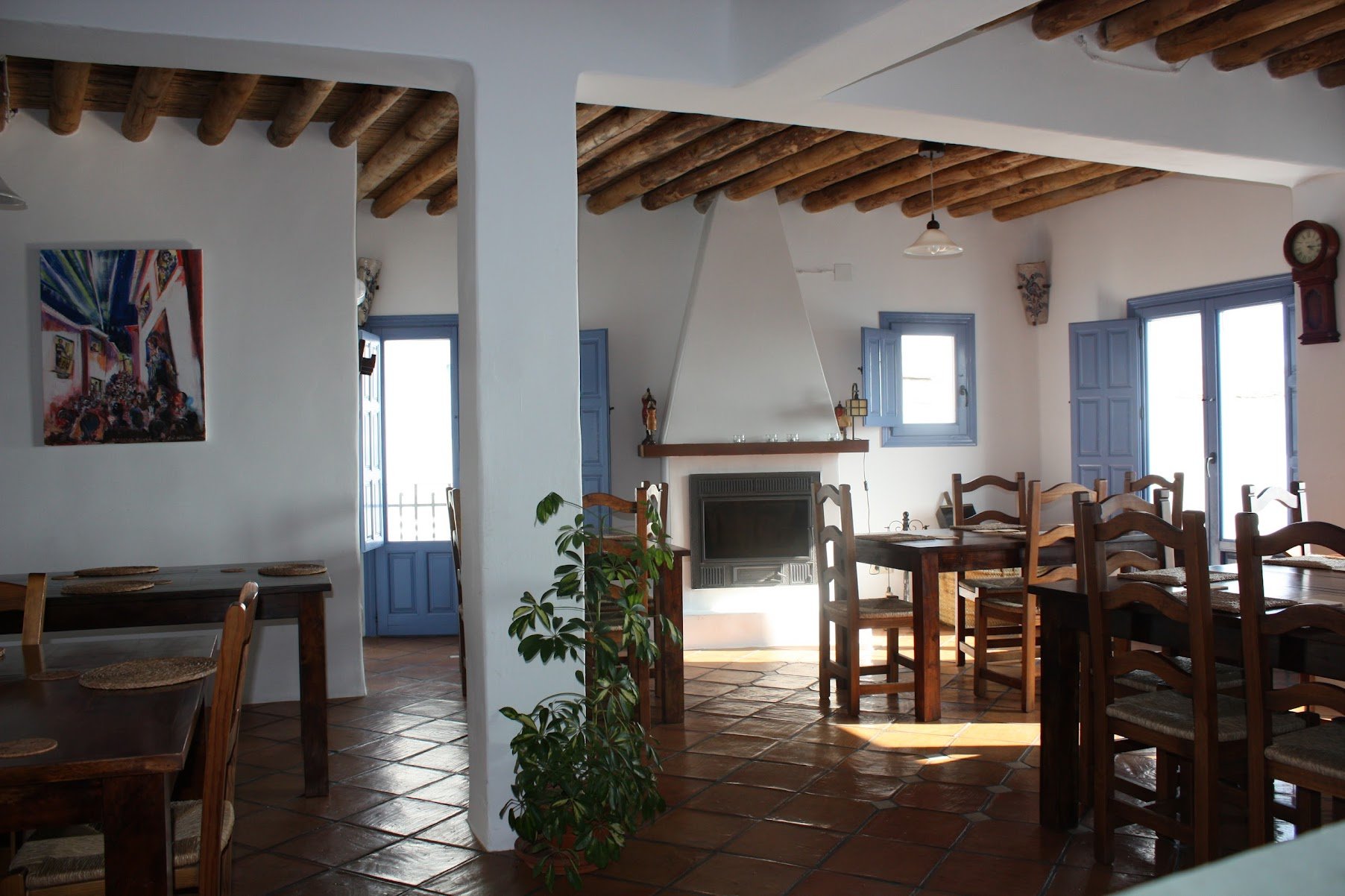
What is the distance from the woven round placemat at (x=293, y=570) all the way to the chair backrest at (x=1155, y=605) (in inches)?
107

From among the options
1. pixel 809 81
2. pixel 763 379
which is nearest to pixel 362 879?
pixel 809 81

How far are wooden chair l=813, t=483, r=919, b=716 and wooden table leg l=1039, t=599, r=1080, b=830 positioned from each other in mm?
1388

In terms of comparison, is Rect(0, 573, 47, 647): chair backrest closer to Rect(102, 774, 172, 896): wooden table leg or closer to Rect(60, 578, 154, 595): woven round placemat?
Rect(60, 578, 154, 595): woven round placemat

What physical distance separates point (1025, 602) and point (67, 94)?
4815 millimetres

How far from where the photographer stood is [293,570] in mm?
3941

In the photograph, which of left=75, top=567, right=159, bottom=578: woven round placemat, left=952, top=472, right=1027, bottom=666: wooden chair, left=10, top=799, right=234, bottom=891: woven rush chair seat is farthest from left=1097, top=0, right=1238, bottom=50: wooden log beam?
left=75, top=567, right=159, bottom=578: woven round placemat

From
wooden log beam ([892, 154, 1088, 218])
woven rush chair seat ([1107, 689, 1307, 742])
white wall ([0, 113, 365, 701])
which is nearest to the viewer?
woven rush chair seat ([1107, 689, 1307, 742])

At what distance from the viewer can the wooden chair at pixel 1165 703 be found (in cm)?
261

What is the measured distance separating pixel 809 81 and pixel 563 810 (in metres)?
2.56

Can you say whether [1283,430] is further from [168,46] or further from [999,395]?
[168,46]

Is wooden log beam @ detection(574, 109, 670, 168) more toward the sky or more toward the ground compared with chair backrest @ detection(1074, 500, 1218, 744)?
more toward the sky

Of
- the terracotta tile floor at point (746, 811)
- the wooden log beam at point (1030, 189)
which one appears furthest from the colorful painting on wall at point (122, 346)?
the wooden log beam at point (1030, 189)

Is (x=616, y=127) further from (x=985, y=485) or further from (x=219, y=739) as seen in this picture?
(x=219, y=739)

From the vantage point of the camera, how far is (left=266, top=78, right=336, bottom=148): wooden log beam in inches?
174
